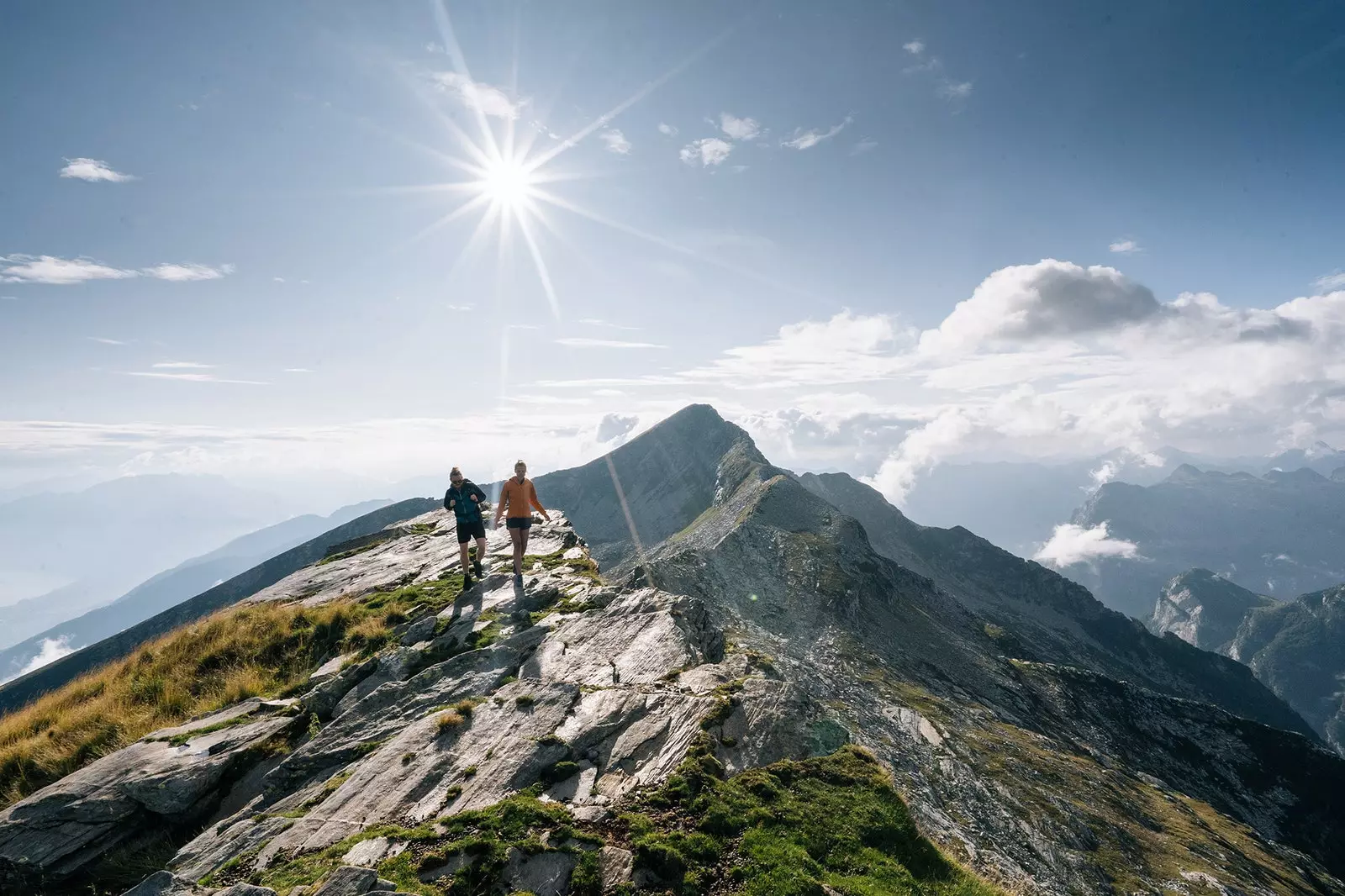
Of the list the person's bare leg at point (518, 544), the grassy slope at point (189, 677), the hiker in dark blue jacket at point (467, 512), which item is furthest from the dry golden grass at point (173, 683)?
the person's bare leg at point (518, 544)

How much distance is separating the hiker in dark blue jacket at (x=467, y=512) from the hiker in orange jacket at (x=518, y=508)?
110cm

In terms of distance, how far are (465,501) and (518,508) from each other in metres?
2.84

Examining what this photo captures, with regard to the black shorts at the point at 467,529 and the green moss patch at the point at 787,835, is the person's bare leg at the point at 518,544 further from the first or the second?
the green moss patch at the point at 787,835

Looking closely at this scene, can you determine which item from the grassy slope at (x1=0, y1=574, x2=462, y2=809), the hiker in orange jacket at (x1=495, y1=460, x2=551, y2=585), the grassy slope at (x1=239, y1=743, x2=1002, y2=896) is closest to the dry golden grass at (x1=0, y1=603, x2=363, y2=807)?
the grassy slope at (x1=0, y1=574, x2=462, y2=809)

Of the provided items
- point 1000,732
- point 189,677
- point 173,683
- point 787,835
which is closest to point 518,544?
point 189,677

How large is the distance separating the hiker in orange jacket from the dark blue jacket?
1.32 m

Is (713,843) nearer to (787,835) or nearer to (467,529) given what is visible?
(787,835)

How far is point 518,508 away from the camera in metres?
25.4

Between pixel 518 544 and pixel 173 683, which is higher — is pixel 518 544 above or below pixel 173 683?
above

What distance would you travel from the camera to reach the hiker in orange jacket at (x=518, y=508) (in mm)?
25016

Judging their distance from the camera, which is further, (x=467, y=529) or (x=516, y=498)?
(x=467, y=529)

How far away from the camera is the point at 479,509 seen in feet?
88.4

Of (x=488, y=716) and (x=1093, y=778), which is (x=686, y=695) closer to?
(x=488, y=716)

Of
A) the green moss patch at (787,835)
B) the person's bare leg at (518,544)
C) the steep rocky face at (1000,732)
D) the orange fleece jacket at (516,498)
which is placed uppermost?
the orange fleece jacket at (516,498)
